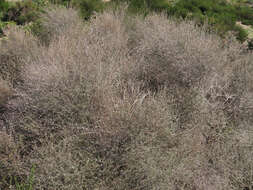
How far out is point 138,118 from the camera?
2926 mm

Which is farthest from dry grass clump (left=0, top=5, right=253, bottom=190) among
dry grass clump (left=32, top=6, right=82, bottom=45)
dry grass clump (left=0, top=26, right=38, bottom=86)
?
dry grass clump (left=32, top=6, right=82, bottom=45)

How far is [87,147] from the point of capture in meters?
2.95

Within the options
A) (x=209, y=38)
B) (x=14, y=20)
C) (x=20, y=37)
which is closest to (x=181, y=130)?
(x=209, y=38)

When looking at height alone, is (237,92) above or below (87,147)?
above

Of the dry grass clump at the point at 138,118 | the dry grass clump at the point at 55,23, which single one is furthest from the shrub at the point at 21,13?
the dry grass clump at the point at 138,118

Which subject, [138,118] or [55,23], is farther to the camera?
[55,23]

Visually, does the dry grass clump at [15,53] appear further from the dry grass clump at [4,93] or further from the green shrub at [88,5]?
the green shrub at [88,5]

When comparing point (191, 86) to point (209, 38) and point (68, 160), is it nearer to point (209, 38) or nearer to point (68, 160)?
point (209, 38)

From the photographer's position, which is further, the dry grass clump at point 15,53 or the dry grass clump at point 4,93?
the dry grass clump at point 15,53

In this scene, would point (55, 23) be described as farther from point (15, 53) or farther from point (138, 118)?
point (138, 118)

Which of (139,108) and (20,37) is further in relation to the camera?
(20,37)

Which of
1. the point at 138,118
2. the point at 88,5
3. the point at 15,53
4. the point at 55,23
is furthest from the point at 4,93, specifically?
the point at 88,5

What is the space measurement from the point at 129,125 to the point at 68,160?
69 centimetres

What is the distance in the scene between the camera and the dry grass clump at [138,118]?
272 cm
